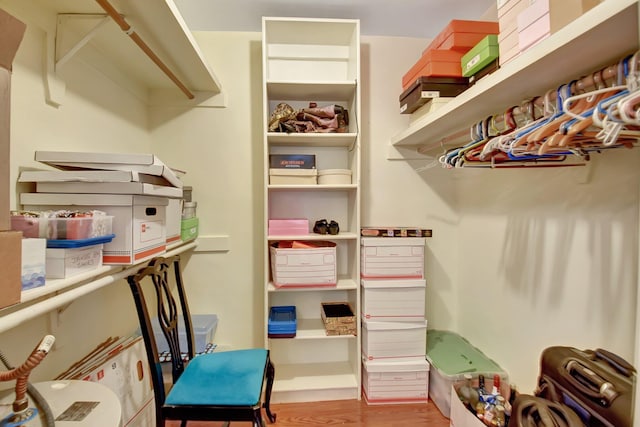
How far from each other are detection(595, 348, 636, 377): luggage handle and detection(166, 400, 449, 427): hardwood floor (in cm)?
98

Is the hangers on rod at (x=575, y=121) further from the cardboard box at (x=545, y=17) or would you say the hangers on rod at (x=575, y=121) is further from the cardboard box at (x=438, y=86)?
the cardboard box at (x=438, y=86)

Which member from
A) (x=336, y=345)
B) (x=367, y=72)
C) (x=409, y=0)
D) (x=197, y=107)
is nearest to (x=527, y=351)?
(x=336, y=345)

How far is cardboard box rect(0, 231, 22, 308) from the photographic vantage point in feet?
2.03

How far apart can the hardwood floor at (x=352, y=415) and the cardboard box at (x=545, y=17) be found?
1.86m

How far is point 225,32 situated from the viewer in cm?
202

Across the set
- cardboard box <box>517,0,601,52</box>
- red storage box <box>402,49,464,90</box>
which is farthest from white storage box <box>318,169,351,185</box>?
cardboard box <box>517,0,601,52</box>

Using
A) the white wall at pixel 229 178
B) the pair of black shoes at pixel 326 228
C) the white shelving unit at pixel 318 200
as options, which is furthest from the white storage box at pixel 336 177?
the white wall at pixel 229 178

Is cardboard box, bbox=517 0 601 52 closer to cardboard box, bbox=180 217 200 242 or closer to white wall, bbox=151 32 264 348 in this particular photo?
white wall, bbox=151 32 264 348

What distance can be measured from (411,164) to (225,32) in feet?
5.10

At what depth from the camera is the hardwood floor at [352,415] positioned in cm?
167

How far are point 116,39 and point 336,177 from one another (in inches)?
50.5

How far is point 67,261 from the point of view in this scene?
86cm

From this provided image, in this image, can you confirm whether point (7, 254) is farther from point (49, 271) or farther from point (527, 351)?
point (527, 351)

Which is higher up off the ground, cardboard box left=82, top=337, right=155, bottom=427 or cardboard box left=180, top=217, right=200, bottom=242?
cardboard box left=180, top=217, right=200, bottom=242
